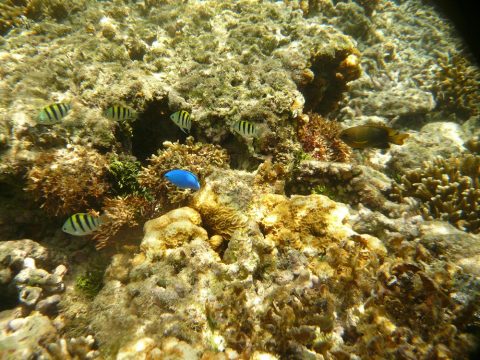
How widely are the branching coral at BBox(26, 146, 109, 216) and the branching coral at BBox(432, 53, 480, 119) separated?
9457 mm

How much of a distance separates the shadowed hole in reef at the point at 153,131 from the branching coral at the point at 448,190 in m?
4.52

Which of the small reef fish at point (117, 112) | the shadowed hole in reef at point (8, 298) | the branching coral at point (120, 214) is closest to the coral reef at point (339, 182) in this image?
the branching coral at point (120, 214)

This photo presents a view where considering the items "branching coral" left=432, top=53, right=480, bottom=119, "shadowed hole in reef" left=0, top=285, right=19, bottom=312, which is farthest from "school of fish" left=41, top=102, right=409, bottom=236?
"branching coral" left=432, top=53, right=480, bottom=119

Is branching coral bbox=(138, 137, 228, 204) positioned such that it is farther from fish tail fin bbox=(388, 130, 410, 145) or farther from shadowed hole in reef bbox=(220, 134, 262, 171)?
fish tail fin bbox=(388, 130, 410, 145)

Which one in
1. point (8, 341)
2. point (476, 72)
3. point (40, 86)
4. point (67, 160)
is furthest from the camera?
point (476, 72)

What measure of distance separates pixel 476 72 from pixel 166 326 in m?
10.7

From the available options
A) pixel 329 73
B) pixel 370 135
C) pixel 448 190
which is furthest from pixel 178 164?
pixel 448 190

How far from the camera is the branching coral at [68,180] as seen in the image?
4219 millimetres

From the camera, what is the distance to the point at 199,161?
490 cm

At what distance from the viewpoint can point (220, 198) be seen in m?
4.10

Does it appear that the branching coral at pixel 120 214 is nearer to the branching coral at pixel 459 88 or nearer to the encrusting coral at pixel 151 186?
the encrusting coral at pixel 151 186

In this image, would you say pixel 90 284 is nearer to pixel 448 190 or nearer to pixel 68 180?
pixel 68 180

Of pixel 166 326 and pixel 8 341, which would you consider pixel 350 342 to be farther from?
pixel 8 341

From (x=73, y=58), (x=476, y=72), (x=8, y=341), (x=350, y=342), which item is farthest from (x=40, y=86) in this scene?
(x=476, y=72)
